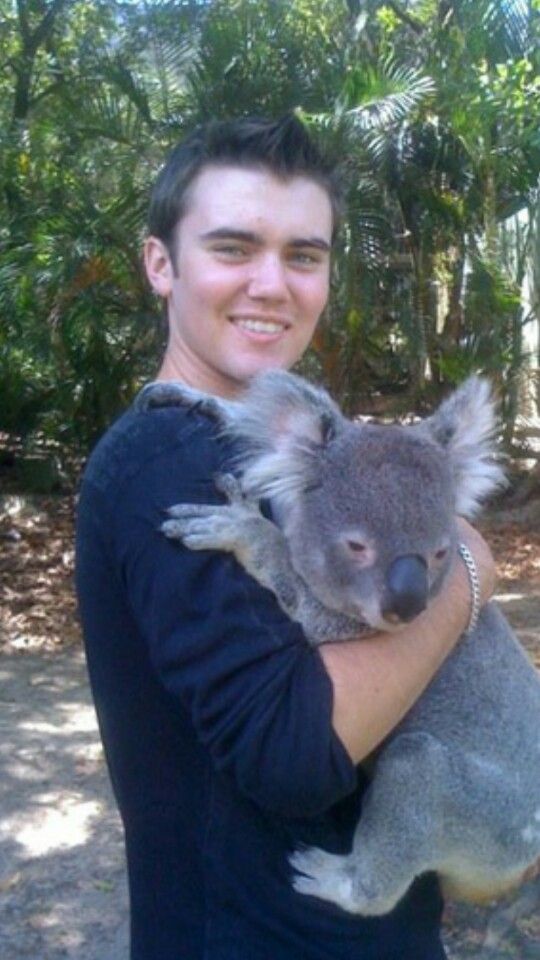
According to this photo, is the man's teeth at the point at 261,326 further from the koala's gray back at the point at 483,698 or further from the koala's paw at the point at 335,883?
the koala's paw at the point at 335,883

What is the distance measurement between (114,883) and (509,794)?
2774 mm

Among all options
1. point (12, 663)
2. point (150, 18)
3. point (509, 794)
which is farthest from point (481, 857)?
point (150, 18)

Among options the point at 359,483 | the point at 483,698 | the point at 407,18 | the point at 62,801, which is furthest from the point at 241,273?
the point at 407,18

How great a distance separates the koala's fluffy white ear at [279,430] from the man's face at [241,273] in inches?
5.4

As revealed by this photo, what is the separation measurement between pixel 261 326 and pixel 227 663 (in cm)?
67

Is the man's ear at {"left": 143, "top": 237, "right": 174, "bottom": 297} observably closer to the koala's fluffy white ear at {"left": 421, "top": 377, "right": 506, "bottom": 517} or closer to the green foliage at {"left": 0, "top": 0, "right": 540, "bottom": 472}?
the koala's fluffy white ear at {"left": 421, "top": 377, "right": 506, "bottom": 517}

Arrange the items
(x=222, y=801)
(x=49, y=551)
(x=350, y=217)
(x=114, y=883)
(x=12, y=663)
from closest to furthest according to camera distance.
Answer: (x=222, y=801)
(x=114, y=883)
(x=12, y=663)
(x=350, y=217)
(x=49, y=551)

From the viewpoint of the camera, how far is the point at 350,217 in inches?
308

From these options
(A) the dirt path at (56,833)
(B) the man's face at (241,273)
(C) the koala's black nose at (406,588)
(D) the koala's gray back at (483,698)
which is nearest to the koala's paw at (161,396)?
(B) the man's face at (241,273)

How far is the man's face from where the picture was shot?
192 cm

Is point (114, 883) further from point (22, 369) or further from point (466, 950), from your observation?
point (22, 369)

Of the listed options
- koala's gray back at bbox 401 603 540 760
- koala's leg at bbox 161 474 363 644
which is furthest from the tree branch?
koala's leg at bbox 161 474 363 644

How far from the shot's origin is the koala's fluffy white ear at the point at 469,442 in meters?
2.01

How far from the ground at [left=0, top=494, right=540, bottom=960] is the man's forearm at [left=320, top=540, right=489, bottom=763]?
182cm
